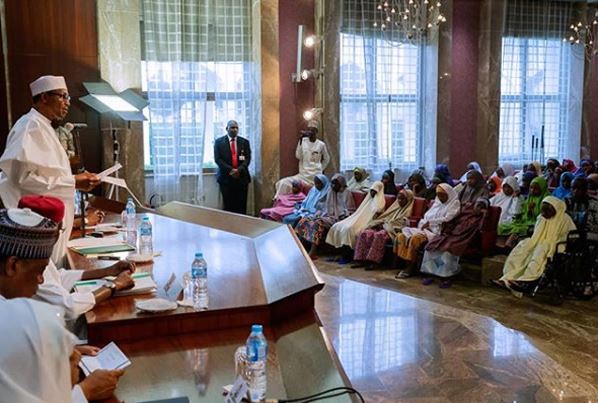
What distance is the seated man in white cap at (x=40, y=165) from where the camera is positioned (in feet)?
9.23

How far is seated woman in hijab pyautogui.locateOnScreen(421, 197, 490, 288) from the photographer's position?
5.72 metres

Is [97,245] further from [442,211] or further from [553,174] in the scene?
[553,174]

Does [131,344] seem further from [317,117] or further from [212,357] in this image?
[317,117]

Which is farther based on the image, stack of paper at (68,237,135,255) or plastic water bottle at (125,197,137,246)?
plastic water bottle at (125,197,137,246)

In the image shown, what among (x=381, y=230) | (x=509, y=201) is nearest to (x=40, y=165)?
(x=381, y=230)

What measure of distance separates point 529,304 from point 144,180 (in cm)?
507

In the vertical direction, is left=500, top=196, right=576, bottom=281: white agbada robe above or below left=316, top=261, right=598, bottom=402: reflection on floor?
above

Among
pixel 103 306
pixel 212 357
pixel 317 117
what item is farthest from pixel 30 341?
pixel 317 117

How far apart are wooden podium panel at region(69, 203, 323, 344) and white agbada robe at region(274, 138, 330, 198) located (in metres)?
4.93

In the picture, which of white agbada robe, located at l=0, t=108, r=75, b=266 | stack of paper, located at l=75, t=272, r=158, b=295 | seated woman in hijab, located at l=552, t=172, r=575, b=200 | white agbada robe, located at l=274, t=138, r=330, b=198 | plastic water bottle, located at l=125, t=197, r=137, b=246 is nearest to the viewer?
stack of paper, located at l=75, t=272, r=158, b=295

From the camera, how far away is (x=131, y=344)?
191 centimetres

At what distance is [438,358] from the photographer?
327 cm

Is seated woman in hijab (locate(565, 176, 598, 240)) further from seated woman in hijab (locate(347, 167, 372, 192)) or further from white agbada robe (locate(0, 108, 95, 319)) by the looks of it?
white agbada robe (locate(0, 108, 95, 319))

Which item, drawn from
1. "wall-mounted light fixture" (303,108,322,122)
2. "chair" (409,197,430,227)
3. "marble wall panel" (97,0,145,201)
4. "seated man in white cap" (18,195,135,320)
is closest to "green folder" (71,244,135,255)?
"seated man in white cap" (18,195,135,320)
